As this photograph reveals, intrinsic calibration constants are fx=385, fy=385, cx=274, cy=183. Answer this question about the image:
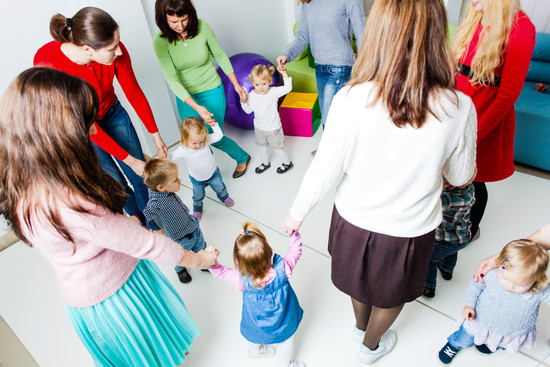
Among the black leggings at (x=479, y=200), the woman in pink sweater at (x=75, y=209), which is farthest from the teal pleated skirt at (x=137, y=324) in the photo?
the black leggings at (x=479, y=200)

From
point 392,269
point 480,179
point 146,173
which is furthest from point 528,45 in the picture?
point 146,173

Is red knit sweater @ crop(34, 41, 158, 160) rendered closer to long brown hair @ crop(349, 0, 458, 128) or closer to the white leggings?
the white leggings

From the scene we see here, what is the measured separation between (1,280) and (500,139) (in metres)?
3.14

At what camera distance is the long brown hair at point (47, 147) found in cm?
102

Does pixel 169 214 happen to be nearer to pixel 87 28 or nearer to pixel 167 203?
pixel 167 203

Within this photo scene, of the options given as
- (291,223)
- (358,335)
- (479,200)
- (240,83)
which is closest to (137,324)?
(291,223)

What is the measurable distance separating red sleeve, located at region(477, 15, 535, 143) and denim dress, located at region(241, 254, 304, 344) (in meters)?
1.19

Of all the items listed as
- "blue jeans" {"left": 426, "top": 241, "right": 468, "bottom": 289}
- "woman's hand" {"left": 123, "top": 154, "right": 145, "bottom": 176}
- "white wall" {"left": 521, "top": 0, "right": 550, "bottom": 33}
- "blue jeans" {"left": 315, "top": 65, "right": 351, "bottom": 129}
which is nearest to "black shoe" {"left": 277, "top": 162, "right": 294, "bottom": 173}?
"blue jeans" {"left": 315, "top": 65, "right": 351, "bottom": 129}

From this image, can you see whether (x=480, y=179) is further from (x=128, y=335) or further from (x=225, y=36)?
(x=225, y=36)

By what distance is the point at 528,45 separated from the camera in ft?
5.34

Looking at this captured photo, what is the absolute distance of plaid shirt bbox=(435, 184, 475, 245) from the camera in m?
1.66

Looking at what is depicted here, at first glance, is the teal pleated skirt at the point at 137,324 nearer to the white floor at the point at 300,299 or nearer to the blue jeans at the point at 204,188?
the white floor at the point at 300,299

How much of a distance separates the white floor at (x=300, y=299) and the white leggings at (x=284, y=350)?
10 cm

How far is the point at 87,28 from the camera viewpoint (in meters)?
1.79
